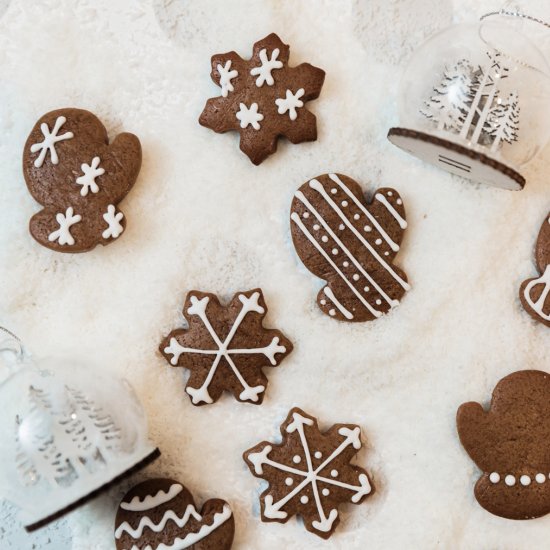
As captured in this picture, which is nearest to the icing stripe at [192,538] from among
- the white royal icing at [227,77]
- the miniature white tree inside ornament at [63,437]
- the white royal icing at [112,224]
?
the miniature white tree inside ornament at [63,437]

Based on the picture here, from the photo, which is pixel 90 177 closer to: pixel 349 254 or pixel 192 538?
pixel 349 254

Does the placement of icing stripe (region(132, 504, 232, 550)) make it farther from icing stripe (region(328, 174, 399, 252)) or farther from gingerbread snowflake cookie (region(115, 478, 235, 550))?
icing stripe (region(328, 174, 399, 252))

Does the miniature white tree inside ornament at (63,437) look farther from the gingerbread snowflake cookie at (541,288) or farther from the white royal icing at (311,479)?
the gingerbread snowflake cookie at (541,288)

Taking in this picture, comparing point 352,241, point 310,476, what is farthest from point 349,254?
point 310,476

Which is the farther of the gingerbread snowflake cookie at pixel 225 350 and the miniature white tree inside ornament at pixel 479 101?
the gingerbread snowflake cookie at pixel 225 350

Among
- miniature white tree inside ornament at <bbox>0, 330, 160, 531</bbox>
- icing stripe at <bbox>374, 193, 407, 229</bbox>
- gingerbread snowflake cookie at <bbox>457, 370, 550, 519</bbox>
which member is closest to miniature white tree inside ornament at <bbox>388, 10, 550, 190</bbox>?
icing stripe at <bbox>374, 193, 407, 229</bbox>
